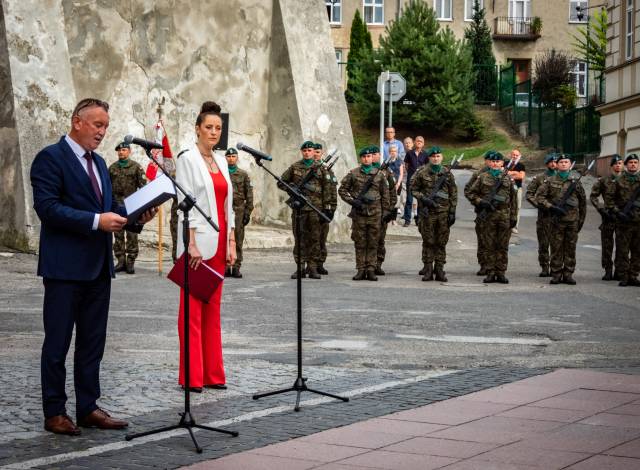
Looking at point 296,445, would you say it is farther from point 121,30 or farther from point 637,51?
point 637,51

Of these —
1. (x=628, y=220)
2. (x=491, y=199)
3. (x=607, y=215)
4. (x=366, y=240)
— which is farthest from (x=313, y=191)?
(x=628, y=220)

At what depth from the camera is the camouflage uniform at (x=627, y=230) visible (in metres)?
18.6

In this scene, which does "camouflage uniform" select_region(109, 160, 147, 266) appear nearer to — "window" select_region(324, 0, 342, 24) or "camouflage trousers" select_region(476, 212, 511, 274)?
"camouflage trousers" select_region(476, 212, 511, 274)

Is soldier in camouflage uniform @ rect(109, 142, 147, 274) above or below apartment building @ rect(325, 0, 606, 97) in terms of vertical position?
below

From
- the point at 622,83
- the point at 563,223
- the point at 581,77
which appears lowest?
the point at 563,223

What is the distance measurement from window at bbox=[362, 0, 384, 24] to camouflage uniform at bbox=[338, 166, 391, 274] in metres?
43.1

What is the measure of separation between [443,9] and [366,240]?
44330 millimetres

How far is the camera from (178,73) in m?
23.4

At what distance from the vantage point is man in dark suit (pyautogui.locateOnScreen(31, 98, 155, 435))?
7.05 metres

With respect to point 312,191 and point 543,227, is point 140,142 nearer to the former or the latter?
point 312,191

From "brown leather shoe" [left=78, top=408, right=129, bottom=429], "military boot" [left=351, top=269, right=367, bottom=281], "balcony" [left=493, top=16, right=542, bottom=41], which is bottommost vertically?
"brown leather shoe" [left=78, top=408, right=129, bottom=429]

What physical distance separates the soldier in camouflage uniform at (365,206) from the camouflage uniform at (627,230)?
11.6ft

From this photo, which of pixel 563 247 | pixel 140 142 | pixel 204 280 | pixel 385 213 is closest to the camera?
pixel 140 142

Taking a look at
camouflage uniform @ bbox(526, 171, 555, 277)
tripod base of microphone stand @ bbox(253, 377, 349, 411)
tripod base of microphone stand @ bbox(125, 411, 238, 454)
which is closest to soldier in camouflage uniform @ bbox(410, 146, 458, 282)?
camouflage uniform @ bbox(526, 171, 555, 277)
